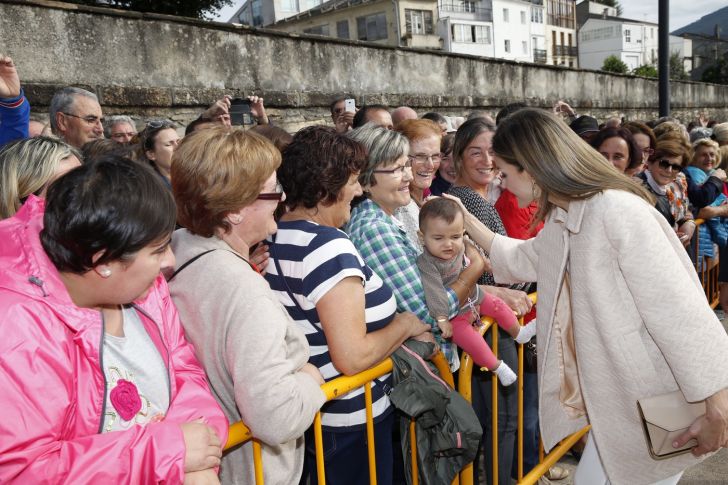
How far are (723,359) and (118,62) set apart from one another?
670cm

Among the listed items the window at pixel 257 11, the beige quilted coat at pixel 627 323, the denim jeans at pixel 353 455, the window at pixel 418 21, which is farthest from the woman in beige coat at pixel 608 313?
the window at pixel 257 11

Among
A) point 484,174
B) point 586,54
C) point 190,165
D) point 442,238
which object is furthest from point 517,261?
point 586,54

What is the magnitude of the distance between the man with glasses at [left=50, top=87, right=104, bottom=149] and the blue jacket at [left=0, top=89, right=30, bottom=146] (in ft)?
1.88

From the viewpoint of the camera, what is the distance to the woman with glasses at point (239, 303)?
1.65m

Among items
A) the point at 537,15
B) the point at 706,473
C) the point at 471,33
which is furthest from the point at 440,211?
the point at 537,15

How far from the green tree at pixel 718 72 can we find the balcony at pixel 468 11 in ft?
78.0

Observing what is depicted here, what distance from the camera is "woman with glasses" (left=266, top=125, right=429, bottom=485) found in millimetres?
1981

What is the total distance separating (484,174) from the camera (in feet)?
11.4

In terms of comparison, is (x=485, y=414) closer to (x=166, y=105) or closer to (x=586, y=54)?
(x=166, y=105)

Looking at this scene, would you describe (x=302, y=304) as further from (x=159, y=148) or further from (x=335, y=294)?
(x=159, y=148)

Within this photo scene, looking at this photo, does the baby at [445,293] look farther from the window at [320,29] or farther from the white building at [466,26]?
the white building at [466,26]

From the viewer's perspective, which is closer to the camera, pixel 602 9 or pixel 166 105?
pixel 166 105

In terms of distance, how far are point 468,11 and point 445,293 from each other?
55458 mm

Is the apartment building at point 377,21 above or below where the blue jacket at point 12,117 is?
above
